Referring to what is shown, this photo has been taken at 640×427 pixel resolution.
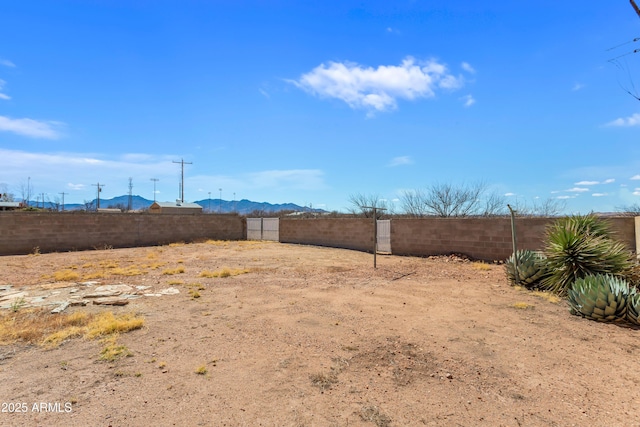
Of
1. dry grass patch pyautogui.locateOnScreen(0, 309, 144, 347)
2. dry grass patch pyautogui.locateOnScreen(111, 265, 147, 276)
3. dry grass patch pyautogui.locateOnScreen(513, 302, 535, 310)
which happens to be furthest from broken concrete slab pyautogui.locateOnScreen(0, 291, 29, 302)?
dry grass patch pyautogui.locateOnScreen(513, 302, 535, 310)

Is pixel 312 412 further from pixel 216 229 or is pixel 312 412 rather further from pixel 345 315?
pixel 216 229

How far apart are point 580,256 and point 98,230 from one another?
21.0 metres

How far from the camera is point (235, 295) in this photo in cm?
752

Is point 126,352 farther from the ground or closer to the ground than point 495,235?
closer to the ground

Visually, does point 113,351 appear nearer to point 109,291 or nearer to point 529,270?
point 109,291

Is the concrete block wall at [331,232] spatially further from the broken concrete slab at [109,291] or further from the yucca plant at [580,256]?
the broken concrete slab at [109,291]

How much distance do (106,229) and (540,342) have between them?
67.5 ft

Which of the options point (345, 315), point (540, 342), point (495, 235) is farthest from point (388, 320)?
point (495, 235)

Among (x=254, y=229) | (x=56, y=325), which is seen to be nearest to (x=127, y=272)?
(x=56, y=325)

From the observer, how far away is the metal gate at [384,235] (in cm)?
1550

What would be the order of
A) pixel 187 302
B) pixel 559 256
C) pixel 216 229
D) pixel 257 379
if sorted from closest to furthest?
pixel 257 379 < pixel 187 302 < pixel 559 256 < pixel 216 229

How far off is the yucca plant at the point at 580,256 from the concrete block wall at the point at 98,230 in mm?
19884

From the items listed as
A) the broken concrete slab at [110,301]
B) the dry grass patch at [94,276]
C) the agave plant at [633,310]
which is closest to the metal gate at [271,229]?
the dry grass patch at [94,276]

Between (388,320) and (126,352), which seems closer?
(126,352)
